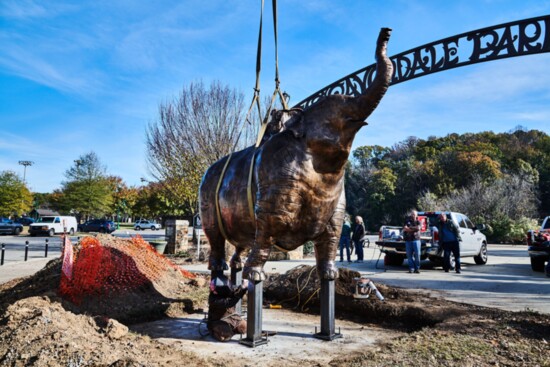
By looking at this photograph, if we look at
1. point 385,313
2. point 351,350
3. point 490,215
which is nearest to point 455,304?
point 385,313

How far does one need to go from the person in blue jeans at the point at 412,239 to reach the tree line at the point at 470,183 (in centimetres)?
1809

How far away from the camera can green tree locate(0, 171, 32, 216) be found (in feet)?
140

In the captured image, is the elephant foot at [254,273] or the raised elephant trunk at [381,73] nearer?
the raised elephant trunk at [381,73]

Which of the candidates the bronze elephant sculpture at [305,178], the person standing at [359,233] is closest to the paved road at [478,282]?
the person standing at [359,233]

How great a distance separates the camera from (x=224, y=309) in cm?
466

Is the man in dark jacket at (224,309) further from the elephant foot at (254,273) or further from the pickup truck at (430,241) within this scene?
the pickup truck at (430,241)

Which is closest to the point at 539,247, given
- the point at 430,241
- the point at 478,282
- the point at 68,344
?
the point at 430,241

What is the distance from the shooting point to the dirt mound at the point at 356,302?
552cm

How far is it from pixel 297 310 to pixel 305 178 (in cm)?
312

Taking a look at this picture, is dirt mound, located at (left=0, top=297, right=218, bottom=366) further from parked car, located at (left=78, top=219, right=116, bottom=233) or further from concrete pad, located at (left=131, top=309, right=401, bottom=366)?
parked car, located at (left=78, top=219, right=116, bottom=233)

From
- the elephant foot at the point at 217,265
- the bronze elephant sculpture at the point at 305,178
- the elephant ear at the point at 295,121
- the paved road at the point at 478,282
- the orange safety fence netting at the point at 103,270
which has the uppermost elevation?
the elephant ear at the point at 295,121

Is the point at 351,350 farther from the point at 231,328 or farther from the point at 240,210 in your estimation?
the point at 240,210

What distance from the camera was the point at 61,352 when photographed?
3170 millimetres

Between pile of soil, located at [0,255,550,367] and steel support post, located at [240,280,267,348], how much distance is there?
1.30 feet
